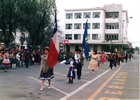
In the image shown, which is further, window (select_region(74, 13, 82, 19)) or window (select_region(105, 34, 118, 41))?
window (select_region(74, 13, 82, 19))

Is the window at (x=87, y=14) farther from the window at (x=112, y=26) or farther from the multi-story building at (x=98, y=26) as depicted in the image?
the window at (x=112, y=26)

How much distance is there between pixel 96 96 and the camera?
23.7ft

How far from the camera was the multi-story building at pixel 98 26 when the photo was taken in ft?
175

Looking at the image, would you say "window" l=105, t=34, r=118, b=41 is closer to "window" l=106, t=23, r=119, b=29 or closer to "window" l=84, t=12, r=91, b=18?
"window" l=106, t=23, r=119, b=29

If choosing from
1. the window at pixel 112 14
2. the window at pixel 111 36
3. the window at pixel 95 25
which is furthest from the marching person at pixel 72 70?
the window at pixel 112 14

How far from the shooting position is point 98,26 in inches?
2108

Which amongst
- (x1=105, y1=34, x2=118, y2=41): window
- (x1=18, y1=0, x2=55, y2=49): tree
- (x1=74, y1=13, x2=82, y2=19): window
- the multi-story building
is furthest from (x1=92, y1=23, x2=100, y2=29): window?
(x1=18, y1=0, x2=55, y2=49): tree

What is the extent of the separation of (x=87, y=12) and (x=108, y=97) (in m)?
49.2

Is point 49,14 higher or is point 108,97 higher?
point 49,14

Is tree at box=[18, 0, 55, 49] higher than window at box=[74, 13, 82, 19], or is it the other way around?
window at box=[74, 13, 82, 19]

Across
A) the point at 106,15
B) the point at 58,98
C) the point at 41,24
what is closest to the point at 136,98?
the point at 58,98

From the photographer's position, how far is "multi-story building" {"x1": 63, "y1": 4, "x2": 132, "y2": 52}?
2095 inches

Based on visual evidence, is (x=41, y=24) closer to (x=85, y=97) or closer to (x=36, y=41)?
(x=36, y=41)

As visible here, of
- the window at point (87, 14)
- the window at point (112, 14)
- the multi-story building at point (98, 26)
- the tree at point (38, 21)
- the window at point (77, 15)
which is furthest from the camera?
the window at point (77, 15)
